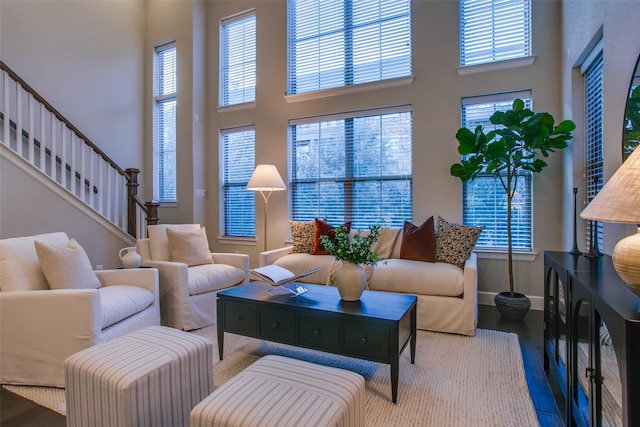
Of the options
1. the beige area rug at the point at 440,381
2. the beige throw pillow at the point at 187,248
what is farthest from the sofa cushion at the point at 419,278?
the beige throw pillow at the point at 187,248

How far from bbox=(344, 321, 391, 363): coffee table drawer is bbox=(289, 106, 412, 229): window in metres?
2.34

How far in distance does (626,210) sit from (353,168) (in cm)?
344

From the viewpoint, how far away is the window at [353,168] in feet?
13.6

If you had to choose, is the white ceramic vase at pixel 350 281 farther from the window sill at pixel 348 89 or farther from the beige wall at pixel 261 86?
the window sill at pixel 348 89

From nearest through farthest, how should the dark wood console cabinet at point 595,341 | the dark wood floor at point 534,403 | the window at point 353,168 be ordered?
1. the dark wood console cabinet at point 595,341
2. the dark wood floor at point 534,403
3. the window at point 353,168

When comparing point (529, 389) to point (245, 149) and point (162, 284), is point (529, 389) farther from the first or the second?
point (245, 149)

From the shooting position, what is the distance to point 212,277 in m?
3.29

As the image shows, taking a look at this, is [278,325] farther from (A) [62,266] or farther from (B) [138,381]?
(A) [62,266]

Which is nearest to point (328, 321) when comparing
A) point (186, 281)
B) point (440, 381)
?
point (440, 381)

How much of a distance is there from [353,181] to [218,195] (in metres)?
2.23

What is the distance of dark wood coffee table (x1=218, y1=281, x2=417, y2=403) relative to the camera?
6.36 feet

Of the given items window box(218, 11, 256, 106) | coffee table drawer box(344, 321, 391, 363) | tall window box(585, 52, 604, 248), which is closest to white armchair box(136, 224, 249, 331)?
coffee table drawer box(344, 321, 391, 363)

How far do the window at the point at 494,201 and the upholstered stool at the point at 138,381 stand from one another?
127 inches

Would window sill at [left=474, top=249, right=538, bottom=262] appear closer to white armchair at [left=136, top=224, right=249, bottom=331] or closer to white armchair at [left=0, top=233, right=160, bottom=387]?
white armchair at [left=136, top=224, right=249, bottom=331]
